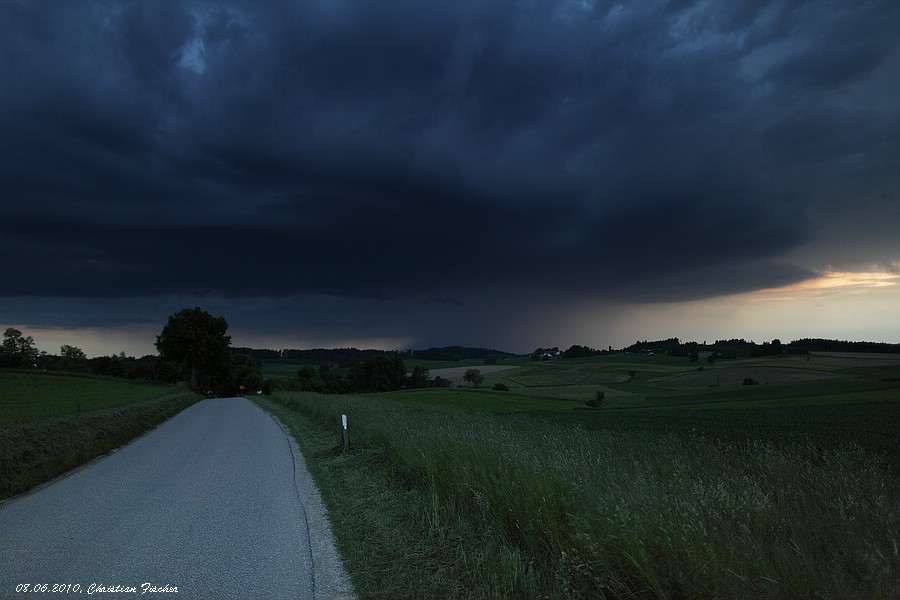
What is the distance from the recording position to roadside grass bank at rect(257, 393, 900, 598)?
427 centimetres

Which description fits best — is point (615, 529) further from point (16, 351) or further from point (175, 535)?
Answer: point (16, 351)

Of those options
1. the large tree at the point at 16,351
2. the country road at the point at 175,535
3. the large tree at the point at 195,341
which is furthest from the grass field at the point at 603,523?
the large tree at the point at 16,351

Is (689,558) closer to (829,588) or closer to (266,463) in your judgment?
(829,588)

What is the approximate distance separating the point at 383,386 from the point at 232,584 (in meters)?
112

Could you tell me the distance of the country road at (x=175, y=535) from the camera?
5.23 m

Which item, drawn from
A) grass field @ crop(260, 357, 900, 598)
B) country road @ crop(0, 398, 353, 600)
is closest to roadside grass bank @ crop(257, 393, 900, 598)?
grass field @ crop(260, 357, 900, 598)

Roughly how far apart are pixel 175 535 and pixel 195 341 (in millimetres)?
82619

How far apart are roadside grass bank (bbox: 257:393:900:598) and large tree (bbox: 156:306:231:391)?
80979 millimetres

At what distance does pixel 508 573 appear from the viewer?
5.03 meters

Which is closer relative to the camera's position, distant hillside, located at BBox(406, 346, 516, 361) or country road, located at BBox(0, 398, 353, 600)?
country road, located at BBox(0, 398, 353, 600)

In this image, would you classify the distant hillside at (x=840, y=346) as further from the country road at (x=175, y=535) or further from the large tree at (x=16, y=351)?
the large tree at (x=16, y=351)

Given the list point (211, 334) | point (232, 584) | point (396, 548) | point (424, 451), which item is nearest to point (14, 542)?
point (232, 584)

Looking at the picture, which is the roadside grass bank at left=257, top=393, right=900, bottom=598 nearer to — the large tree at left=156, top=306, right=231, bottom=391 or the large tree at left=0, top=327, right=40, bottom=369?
the large tree at left=156, top=306, right=231, bottom=391

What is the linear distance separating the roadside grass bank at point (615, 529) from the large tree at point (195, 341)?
80979 mm
